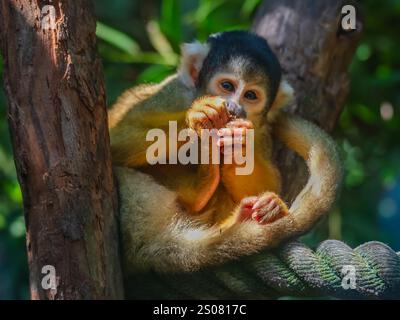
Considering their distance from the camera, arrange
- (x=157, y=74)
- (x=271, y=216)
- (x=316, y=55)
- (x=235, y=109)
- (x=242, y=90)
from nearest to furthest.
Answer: (x=271, y=216), (x=235, y=109), (x=242, y=90), (x=316, y=55), (x=157, y=74)

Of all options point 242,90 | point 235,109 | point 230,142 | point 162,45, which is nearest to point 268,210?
point 230,142

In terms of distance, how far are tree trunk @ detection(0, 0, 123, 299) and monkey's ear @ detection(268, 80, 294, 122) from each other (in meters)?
1.31

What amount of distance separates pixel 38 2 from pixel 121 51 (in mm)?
3308

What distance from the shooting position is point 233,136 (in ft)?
10.3

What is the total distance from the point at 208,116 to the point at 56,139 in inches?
29.4

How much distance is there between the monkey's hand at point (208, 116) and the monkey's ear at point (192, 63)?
1.80 feet

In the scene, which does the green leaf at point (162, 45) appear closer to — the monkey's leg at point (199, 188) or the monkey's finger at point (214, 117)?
the monkey's leg at point (199, 188)

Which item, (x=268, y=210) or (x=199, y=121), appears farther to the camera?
(x=199, y=121)

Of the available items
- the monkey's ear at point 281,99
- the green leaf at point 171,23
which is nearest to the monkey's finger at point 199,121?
the monkey's ear at point 281,99

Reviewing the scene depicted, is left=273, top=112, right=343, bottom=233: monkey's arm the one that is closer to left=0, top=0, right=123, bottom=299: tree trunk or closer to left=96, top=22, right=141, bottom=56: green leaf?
left=0, top=0, right=123, bottom=299: tree trunk

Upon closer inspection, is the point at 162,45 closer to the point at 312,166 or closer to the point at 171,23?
the point at 171,23

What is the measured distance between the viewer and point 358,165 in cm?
564

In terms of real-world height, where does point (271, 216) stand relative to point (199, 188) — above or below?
below

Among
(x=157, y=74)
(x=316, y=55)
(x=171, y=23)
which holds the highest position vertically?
(x=171, y=23)
